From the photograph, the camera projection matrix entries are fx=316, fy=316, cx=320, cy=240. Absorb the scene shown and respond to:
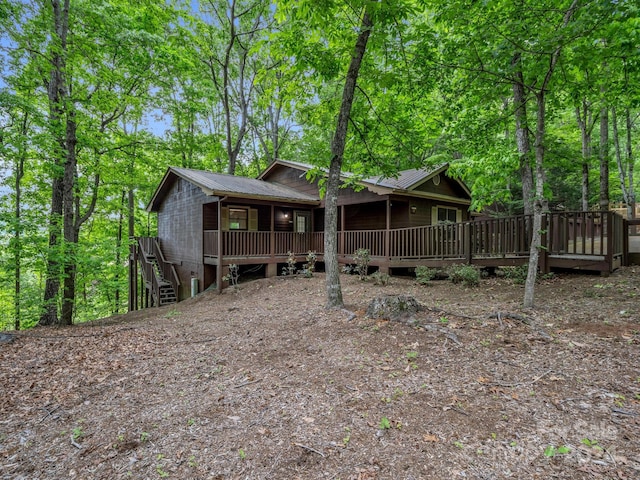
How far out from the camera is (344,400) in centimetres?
327

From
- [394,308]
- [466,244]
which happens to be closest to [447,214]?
[466,244]

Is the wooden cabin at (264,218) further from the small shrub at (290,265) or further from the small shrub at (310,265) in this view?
the small shrub at (310,265)

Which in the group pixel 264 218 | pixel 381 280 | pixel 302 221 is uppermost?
pixel 264 218

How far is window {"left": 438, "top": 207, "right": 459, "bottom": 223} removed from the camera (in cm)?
1510

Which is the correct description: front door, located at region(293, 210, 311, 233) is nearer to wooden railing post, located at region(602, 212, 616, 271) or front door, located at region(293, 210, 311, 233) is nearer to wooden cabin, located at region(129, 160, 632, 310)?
wooden cabin, located at region(129, 160, 632, 310)

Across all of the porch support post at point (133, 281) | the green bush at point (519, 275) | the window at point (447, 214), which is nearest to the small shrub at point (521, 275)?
the green bush at point (519, 275)

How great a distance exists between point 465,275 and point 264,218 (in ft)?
31.5

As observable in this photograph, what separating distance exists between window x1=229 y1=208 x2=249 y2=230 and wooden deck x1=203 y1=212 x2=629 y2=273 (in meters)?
1.42

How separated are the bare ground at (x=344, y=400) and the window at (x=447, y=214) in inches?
368

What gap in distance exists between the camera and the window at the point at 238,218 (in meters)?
13.9

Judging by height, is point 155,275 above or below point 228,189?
below

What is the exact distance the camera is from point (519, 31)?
5.34 metres

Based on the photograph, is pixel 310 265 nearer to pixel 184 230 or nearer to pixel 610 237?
pixel 184 230

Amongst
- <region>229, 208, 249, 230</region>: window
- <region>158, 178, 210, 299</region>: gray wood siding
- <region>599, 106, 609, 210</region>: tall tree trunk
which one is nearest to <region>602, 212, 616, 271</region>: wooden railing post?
<region>599, 106, 609, 210</region>: tall tree trunk
